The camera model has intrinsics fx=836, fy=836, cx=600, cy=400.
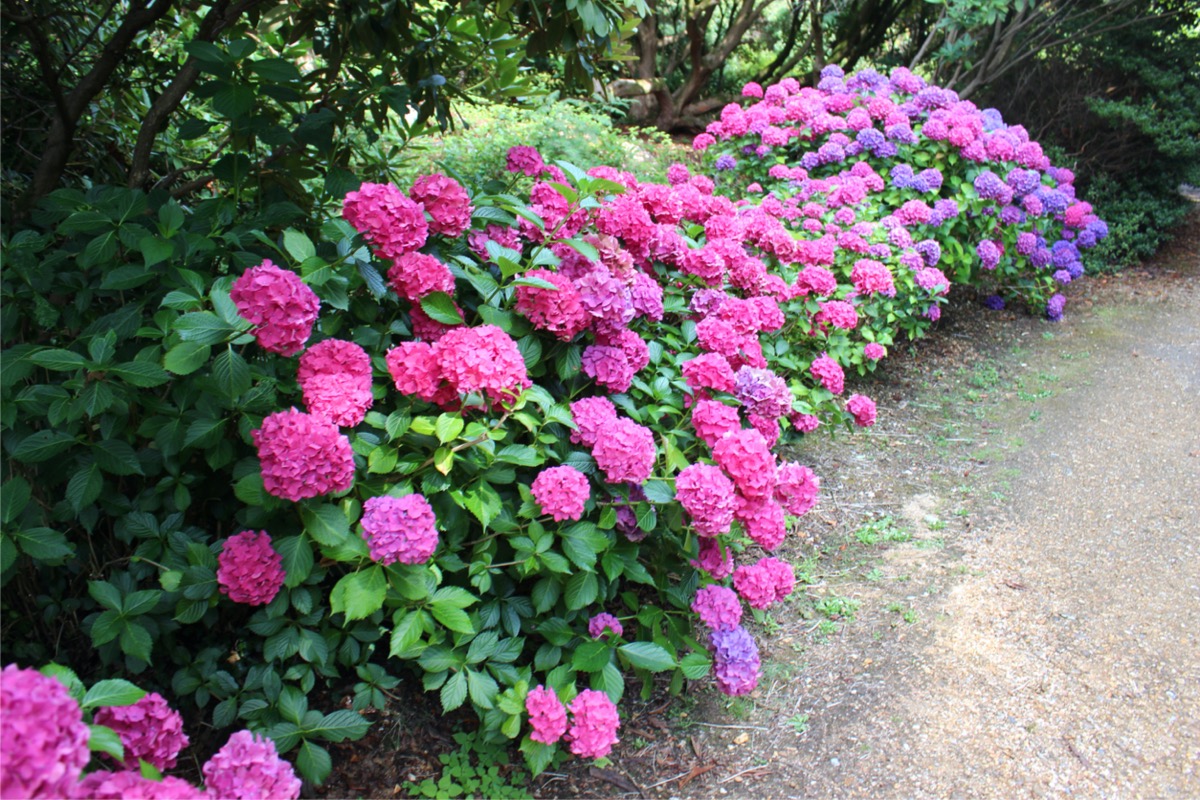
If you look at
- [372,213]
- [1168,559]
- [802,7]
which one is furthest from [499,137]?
[802,7]

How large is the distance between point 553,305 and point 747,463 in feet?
2.03

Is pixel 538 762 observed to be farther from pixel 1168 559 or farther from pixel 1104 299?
pixel 1104 299

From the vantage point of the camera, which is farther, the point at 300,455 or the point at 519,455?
the point at 519,455

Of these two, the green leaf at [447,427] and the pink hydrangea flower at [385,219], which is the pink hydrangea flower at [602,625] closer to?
the green leaf at [447,427]

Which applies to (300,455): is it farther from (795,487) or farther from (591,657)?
(795,487)

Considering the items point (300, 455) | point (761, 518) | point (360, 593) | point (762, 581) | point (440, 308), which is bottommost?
point (360, 593)

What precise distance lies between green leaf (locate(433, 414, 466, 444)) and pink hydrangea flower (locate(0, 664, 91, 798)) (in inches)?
34.6

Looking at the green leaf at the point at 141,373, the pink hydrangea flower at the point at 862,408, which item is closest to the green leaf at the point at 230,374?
the green leaf at the point at 141,373

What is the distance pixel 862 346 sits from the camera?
4105mm

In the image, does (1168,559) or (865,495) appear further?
(865,495)

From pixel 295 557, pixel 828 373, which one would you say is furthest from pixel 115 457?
pixel 828 373

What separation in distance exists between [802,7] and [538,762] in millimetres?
10321

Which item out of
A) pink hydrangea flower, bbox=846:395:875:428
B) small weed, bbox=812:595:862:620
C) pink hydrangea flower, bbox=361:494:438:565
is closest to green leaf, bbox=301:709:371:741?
pink hydrangea flower, bbox=361:494:438:565

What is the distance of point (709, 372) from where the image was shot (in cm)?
233
